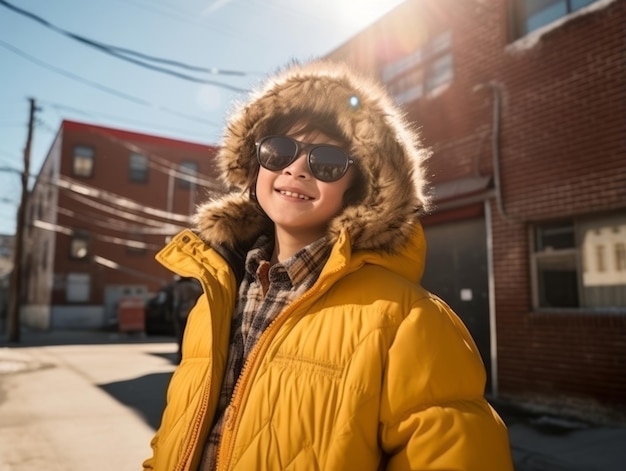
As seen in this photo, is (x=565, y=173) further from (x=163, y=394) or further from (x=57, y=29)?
(x=57, y=29)

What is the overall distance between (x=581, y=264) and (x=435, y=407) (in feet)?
22.1

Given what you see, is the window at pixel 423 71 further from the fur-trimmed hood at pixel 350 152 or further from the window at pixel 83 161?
the window at pixel 83 161

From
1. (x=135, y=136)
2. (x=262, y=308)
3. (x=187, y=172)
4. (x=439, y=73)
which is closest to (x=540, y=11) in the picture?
(x=439, y=73)

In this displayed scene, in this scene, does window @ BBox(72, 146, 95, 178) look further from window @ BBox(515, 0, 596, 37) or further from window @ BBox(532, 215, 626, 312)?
window @ BBox(532, 215, 626, 312)

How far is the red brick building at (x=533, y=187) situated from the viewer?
6801mm

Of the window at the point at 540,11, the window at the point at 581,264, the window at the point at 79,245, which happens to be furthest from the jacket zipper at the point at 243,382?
the window at the point at 79,245

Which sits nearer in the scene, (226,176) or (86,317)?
(226,176)

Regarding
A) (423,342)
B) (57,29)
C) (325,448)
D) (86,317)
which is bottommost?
(86,317)

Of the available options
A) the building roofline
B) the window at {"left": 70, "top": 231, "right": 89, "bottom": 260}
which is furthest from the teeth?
the building roofline

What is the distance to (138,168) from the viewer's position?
31938 millimetres

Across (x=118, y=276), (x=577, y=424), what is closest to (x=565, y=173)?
(x=577, y=424)

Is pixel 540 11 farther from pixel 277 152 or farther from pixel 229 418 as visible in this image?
pixel 229 418

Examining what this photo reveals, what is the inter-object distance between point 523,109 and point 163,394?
7.30 m

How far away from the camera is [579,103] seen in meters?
7.20
